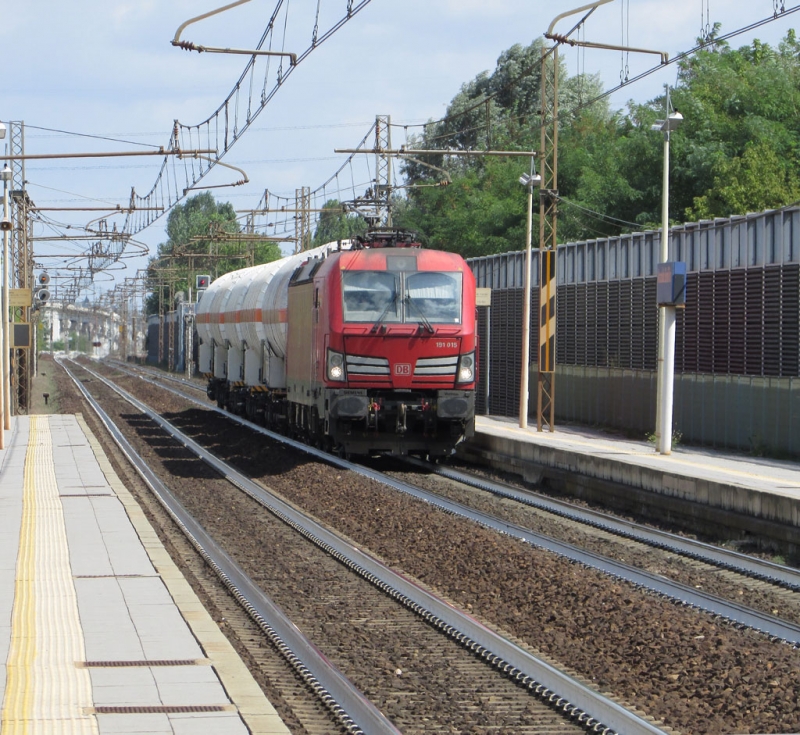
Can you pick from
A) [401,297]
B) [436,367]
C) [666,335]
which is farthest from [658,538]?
[401,297]

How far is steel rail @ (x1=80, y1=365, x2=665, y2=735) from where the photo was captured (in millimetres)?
6676

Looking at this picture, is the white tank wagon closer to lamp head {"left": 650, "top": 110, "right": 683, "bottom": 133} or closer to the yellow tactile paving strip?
lamp head {"left": 650, "top": 110, "right": 683, "bottom": 133}

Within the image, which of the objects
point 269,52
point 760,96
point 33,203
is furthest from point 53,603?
point 760,96

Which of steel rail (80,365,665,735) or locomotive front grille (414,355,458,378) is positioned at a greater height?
locomotive front grille (414,355,458,378)

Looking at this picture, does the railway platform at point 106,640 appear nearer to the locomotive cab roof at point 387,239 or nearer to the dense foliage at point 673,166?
the locomotive cab roof at point 387,239

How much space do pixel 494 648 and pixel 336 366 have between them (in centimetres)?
Result: 1197

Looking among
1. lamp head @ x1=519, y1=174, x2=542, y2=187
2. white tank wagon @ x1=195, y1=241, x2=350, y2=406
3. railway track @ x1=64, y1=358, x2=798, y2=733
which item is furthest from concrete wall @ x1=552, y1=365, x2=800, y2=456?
railway track @ x1=64, y1=358, x2=798, y2=733

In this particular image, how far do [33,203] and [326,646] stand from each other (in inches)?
1454

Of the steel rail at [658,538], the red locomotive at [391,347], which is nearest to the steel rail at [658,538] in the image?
the steel rail at [658,538]

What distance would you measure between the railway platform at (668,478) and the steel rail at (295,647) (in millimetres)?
5717

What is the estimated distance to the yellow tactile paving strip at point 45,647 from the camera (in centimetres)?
593

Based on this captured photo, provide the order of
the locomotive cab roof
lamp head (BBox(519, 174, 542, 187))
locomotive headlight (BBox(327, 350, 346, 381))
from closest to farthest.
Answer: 1. locomotive headlight (BBox(327, 350, 346, 381))
2. the locomotive cab roof
3. lamp head (BBox(519, 174, 542, 187))

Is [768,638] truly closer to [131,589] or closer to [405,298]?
[131,589]

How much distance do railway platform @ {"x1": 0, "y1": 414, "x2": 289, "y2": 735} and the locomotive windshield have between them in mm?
6844
